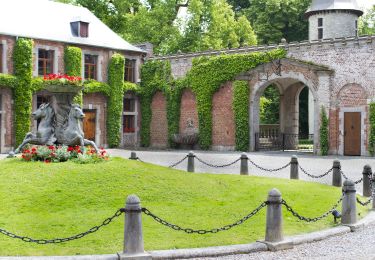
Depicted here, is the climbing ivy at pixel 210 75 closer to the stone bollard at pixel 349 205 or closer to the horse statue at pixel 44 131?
the horse statue at pixel 44 131

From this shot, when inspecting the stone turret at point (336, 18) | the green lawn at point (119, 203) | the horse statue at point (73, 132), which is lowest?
the green lawn at point (119, 203)

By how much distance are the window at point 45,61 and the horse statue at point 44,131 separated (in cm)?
1591

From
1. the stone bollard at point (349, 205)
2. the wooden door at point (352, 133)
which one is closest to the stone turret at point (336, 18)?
the wooden door at point (352, 133)

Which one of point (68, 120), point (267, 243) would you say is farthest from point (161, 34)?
point (267, 243)

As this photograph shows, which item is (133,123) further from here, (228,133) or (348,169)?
(348,169)

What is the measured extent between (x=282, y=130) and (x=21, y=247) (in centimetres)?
2765

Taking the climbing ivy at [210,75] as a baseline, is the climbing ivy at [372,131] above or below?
below

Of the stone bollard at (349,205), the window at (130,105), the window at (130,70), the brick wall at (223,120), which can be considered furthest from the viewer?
the window at (130,105)

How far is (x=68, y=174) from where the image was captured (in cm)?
1166

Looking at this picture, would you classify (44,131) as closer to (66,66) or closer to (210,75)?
(66,66)

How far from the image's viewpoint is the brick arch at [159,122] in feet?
111

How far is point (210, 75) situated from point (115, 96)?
608 centimetres

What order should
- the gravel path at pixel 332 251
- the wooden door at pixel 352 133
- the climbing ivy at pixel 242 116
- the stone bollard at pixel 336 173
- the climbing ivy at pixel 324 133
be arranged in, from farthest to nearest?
the climbing ivy at pixel 242 116 < the climbing ivy at pixel 324 133 < the wooden door at pixel 352 133 < the stone bollard at pixel 336 173 < the gravel path at pixel 332 251

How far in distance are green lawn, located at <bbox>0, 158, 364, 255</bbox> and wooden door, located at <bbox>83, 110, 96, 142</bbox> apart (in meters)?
19.0
